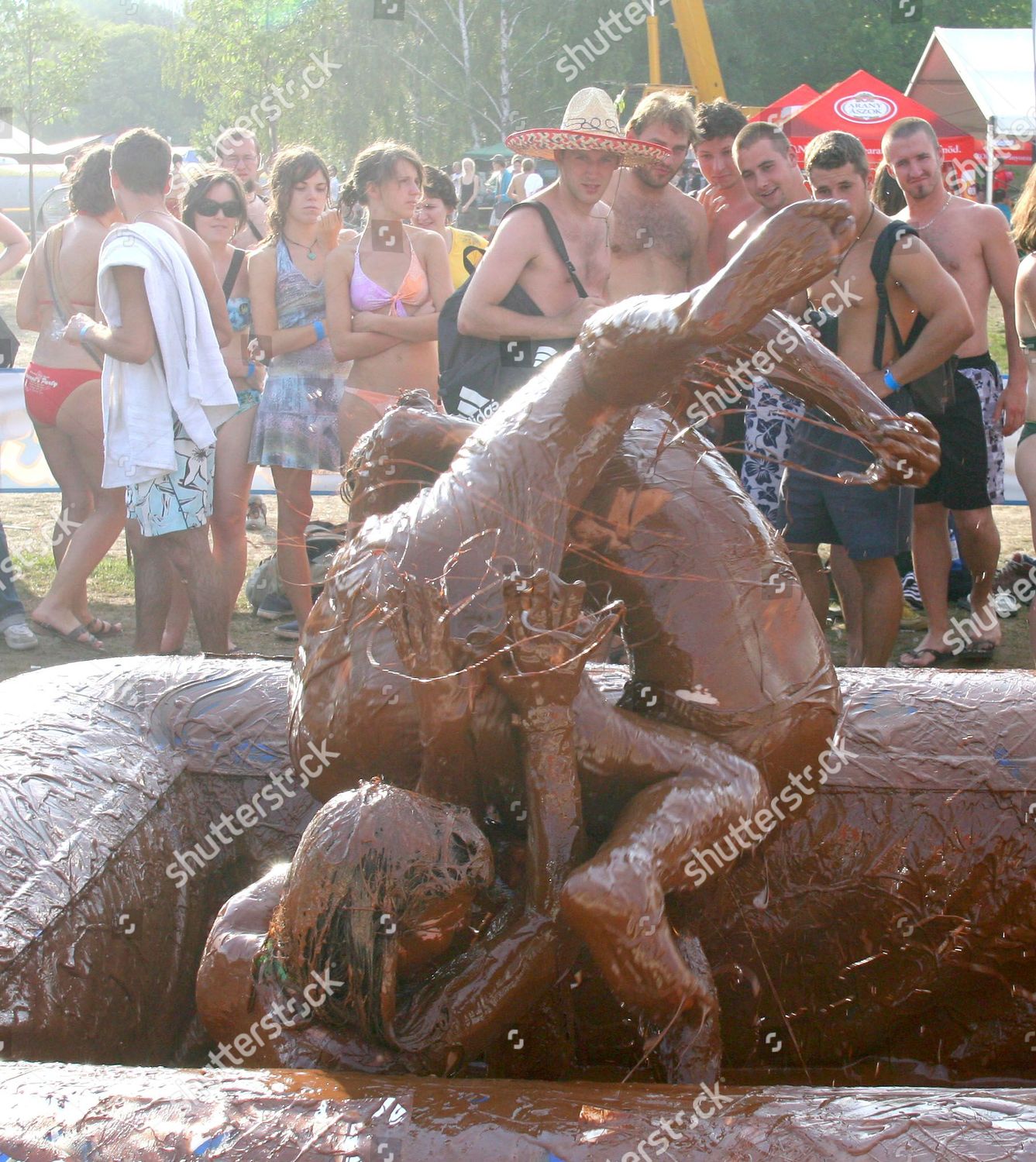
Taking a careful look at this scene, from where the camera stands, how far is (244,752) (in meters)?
2.40

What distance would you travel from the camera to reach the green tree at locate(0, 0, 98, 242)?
776 inches

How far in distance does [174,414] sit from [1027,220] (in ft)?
10.1

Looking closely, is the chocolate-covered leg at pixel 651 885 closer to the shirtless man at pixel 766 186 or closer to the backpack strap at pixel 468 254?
the shirtless man at pixel 766 186

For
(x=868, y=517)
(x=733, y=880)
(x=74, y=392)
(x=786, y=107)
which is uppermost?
(x=786, y=107)

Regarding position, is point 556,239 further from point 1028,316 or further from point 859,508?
point 1028,316

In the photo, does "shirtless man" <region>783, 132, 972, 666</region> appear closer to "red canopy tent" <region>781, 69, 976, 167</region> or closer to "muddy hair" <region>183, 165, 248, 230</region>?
"muddy hair" <region>183, 165, 248, 230</region>

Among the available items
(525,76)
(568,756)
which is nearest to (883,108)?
(525,76)

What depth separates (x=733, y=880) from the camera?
2180mm

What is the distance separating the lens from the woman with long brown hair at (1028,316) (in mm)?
4227

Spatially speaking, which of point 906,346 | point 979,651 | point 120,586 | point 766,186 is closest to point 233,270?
point 120,586

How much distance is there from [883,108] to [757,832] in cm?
1643

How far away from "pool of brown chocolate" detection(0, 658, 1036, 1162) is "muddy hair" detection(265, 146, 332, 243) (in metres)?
2.95

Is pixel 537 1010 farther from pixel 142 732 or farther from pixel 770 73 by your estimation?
pixel 770 73

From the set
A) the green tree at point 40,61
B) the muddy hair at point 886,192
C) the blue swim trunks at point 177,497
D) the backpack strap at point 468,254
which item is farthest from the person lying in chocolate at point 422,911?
the green tree at point 40,61
